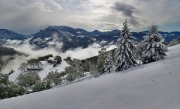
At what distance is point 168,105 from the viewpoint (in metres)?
14.6

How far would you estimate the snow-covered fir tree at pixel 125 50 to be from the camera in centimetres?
4416

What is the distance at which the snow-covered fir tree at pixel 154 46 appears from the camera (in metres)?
42.9

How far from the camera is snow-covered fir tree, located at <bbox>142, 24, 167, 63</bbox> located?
42906mm

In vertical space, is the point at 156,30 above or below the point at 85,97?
above

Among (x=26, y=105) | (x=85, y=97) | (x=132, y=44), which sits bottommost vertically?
(x=26, y=105)

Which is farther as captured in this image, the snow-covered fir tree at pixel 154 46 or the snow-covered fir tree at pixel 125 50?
the snow-covered fir tree at pixel 125 50

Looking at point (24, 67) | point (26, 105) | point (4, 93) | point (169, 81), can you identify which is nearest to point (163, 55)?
point (169, 81)

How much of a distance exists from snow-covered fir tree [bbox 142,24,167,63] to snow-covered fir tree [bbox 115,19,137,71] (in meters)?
2.97

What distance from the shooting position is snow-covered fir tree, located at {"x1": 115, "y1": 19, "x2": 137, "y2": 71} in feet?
145

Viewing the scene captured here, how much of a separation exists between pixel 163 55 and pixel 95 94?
87.8 feet

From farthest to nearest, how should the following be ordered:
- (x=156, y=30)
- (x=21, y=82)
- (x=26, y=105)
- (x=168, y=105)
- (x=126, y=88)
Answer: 1. (x=21, y=82)
2. (x=156, y=30)
3. (x=26, y=105)
4. (x=126, y=88)
5. (x=168, y=105)

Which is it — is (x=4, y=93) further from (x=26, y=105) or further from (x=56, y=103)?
(x=56, y=103)

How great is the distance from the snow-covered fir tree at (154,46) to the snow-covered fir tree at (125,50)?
297 centimetres

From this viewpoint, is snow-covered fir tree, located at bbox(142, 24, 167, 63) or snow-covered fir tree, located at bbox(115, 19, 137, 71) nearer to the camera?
snow-covered fir tree, located at bbox(142, 24, 167, 63)
